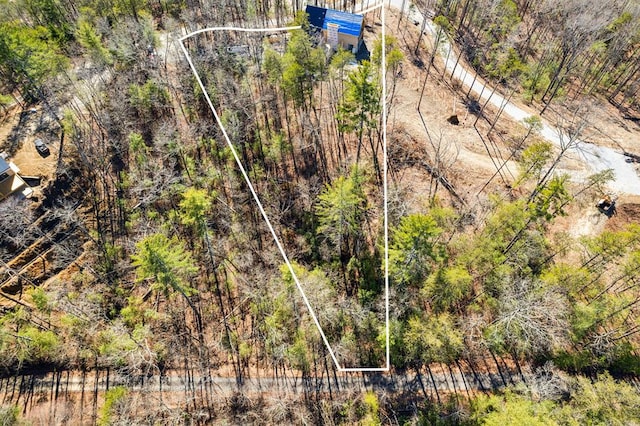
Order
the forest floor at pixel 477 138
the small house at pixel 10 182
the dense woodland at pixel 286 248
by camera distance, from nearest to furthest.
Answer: the dense woodland at pixel 286 248
the small house at pixel 10 182
the forest floor at pixel 477 138

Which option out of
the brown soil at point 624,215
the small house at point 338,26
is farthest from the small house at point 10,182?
the brown soil at point 624,215

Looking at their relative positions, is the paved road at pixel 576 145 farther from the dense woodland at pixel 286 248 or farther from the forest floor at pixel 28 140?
the forest floor at pixel 28 140

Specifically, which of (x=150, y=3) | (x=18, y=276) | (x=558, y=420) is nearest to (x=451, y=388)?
(x=558, y=420)

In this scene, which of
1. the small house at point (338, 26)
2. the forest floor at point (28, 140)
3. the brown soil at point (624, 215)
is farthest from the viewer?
the small house at point (338, 26)

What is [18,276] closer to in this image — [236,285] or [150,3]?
[236,285]

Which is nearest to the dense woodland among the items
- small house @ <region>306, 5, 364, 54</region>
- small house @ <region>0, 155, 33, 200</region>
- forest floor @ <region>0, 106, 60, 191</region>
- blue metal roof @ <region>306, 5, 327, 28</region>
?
forest floor @ <region>0, 106, 60, 191</region>

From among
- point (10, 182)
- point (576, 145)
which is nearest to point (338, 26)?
point (576, 145)

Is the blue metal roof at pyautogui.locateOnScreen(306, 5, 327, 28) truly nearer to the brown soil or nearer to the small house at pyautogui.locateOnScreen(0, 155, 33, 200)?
the small house at pyautogui.locateOnScreen(0, 155, 33, 200)
